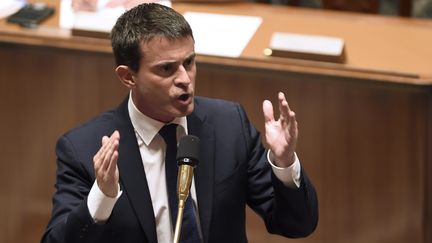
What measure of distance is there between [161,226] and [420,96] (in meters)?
0.71

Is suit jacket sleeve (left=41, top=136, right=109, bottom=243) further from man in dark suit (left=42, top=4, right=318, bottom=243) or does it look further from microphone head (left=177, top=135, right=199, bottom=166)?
microphone head (left=177, top=135, right=199, bottom=166)

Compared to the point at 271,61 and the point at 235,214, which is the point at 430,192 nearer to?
the point at 271,61

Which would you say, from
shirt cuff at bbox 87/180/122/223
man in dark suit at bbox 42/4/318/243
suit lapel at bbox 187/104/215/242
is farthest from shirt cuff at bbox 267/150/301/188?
shirt cuff at bbox 87/180/122/223

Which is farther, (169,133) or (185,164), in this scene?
(169,133)

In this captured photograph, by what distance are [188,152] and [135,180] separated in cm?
20

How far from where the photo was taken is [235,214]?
1.34 metres

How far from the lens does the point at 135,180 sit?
4.24 feet

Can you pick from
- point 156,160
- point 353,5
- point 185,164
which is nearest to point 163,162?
point 156,160

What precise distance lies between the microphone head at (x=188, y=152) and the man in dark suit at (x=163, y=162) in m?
0.09

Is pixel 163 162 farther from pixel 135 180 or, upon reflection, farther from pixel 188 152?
pixel 188 152

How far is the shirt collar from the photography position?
1.31 metres

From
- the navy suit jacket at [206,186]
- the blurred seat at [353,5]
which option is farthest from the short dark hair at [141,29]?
the blurred seat at [353,5]

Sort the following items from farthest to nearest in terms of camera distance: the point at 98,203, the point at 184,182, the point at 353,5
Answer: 1. the point at 353,5
2. the point at 98,203
3. the point at 184,182

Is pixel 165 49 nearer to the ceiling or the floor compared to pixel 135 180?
nearer to the ceiling
